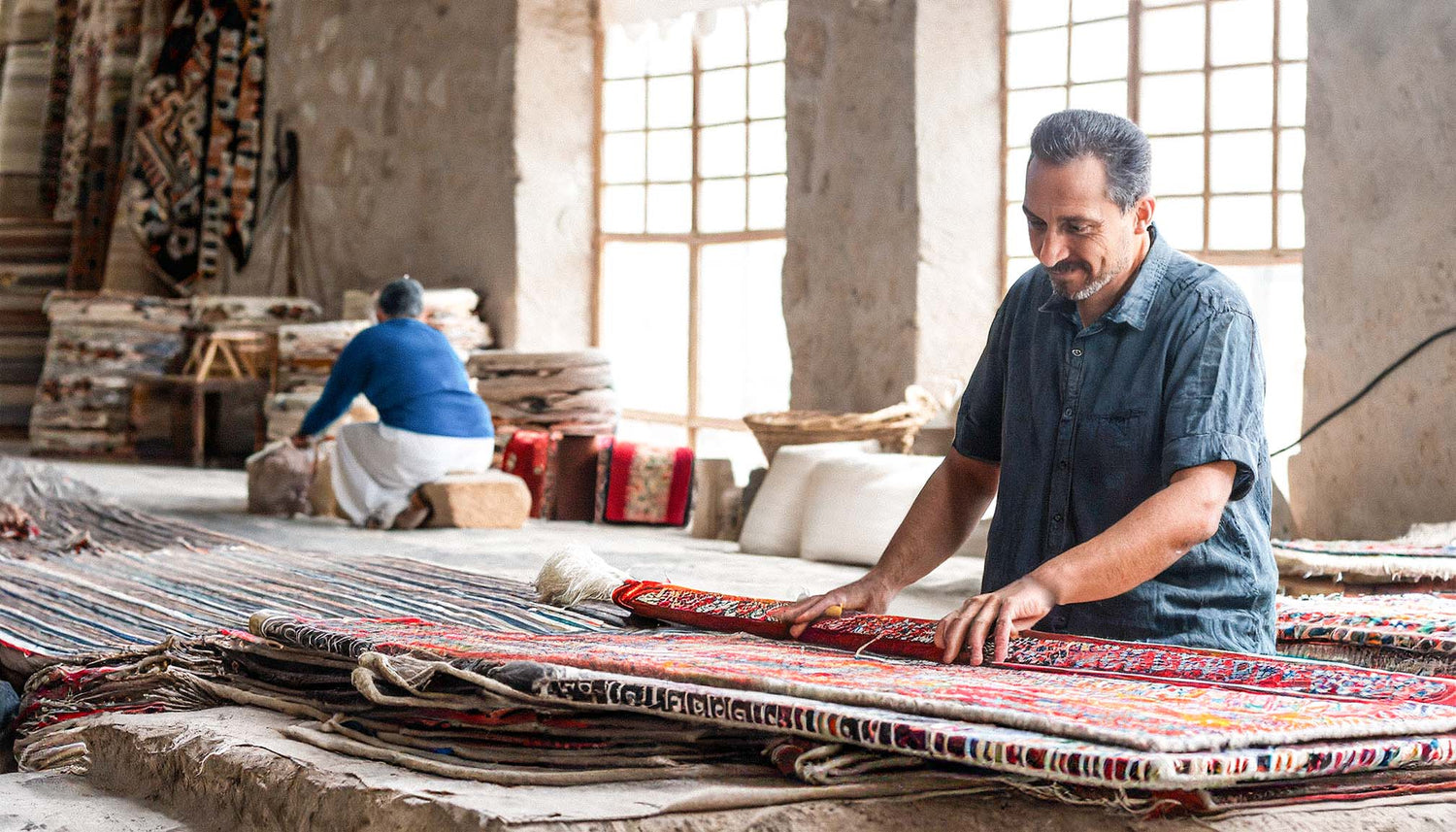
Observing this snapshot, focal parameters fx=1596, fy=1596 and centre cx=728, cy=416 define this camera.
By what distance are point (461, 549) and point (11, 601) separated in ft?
6.59

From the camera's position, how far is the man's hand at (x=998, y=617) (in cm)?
214

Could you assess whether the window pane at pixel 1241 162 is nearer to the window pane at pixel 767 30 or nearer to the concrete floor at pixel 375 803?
the window pane at pixel 767 30

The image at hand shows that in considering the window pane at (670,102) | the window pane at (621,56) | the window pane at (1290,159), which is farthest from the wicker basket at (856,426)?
the window pane at (621,56)

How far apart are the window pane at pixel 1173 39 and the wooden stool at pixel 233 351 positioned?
18.1ft

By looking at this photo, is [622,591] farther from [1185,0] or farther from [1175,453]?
[1185,0]

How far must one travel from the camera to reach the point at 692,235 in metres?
8.25

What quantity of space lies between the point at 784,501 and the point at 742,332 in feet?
7.10

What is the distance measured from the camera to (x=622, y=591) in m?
2.98

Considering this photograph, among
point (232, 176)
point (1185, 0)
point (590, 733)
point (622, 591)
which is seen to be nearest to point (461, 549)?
point (622, 591)

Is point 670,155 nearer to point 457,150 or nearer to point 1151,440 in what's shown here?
point 457,150

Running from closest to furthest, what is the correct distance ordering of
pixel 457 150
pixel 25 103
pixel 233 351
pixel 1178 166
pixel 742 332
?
pixel 1178 166 < pixel 742 332 < pixel 457 150 < pixel 233 351 < pixel 25 103

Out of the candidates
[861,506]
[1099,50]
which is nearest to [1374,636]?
[861,506]

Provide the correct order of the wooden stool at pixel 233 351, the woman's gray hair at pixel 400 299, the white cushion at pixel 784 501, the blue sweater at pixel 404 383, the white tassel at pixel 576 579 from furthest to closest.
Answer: the wooden stool at pixel 233 351 < the woman's gray hair at pixel 400 299 < the blue sweater at pixel 404 383 < the white cushion at pixel 784 501 < the white tassel at pixel 576 579

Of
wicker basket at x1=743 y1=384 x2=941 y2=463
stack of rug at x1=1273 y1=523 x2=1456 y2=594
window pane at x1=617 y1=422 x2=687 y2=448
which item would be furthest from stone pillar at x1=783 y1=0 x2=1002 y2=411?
stack of rug at x1=1273 y1=523 x2=1456 y2=594
